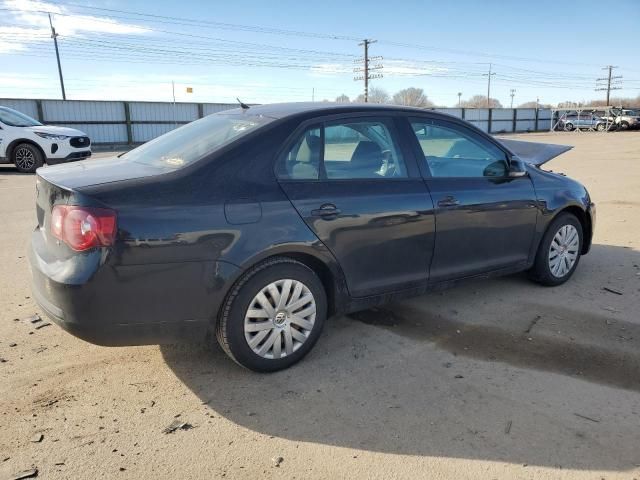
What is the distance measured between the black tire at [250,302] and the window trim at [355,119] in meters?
0.55

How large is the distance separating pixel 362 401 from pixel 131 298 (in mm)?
1425

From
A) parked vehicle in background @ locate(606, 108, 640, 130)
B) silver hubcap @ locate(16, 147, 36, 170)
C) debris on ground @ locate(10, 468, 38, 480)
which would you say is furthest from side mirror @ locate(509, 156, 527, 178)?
parked vehicle in background @ locate(606, 108, 640, 130)

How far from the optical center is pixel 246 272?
315cm

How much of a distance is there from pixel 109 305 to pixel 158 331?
318 mm

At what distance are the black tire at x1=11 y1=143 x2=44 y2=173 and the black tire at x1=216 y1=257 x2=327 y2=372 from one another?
12879mm

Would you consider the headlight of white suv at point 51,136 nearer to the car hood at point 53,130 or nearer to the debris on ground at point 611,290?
the car hood at point 53,130

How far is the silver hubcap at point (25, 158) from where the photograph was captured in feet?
45.3

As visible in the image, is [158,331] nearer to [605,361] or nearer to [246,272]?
[246,272]

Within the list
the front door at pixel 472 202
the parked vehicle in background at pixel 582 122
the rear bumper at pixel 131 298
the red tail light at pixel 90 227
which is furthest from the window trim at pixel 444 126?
the parked vehicle in background at pixel 582 122

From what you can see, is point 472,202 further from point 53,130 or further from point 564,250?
point 53,130

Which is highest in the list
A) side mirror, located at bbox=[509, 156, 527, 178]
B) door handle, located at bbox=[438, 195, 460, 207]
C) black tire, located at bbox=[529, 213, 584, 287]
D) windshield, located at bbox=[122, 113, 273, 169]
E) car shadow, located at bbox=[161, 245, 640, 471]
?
windshield, located at bbox=[122, 113, 273, 169]

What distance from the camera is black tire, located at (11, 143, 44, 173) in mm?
13773

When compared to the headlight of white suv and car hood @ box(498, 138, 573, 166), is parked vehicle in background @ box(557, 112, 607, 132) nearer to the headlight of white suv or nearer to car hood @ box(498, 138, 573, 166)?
the headlight of white suv

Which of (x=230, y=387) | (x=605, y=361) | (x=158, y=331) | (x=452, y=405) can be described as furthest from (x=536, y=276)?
(x=158, y=331)
